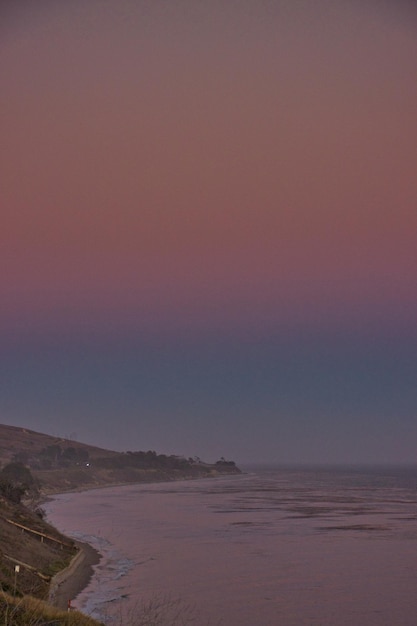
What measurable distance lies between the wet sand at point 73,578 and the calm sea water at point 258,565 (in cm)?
65

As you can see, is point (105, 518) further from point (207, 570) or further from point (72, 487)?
point (72, 487)

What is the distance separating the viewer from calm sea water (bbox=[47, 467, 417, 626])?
3631 centimetres

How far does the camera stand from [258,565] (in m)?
49.8

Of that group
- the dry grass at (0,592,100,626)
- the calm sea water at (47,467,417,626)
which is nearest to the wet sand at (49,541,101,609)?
the calm sea water at (47,467,417,626)

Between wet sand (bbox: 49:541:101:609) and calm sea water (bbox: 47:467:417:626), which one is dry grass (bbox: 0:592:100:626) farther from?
wet sand (bbox: 49:541:101:609)

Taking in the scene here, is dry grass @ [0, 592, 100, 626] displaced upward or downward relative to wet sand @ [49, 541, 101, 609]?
upward

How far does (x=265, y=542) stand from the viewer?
6238 cm

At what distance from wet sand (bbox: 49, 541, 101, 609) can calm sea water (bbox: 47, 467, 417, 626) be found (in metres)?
0.65

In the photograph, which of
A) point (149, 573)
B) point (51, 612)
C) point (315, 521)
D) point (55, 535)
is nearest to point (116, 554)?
point (55, 535)

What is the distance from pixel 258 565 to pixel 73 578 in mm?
12646

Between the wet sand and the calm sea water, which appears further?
the wet sand

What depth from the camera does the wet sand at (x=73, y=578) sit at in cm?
3709

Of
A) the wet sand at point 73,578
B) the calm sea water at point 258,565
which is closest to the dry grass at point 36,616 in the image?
the calm sea water at point 258,565

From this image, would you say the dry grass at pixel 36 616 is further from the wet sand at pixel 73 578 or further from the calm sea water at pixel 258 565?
the wet sand at pixel 73 578
